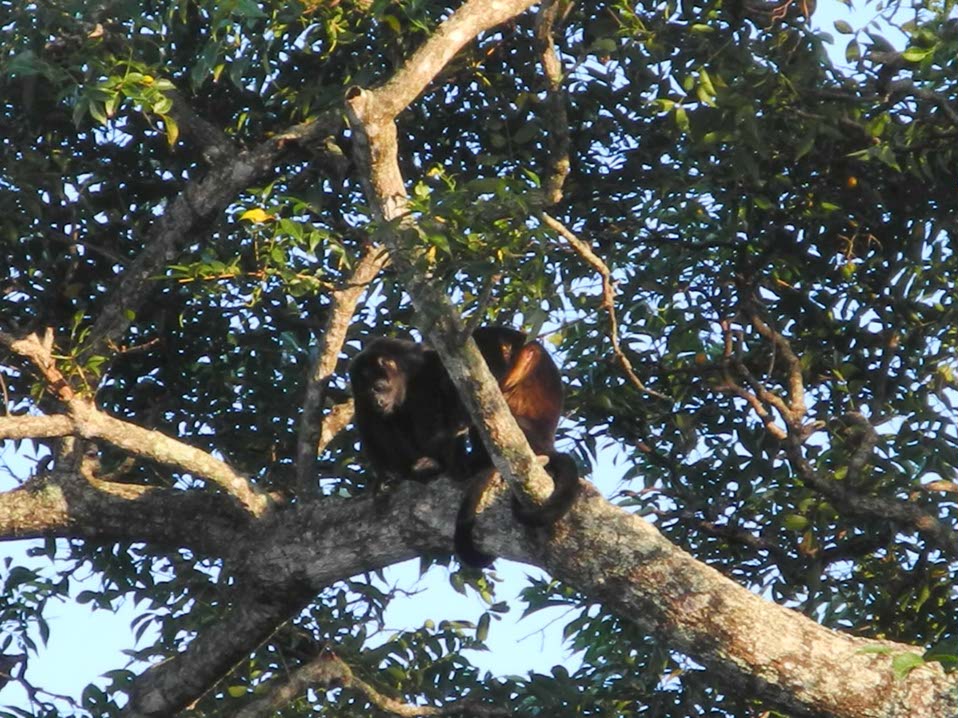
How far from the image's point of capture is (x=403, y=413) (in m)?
5.97

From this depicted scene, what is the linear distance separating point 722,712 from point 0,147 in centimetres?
352

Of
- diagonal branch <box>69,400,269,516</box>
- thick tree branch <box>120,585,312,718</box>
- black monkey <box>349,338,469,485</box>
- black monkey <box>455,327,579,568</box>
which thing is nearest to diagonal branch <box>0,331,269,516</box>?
diagonal branch <box>69,400,269,516</box>

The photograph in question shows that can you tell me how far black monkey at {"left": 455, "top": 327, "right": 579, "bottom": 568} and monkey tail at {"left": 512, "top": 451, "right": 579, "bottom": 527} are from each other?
0.08 meters

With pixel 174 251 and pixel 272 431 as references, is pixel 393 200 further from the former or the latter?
pixel 272 431

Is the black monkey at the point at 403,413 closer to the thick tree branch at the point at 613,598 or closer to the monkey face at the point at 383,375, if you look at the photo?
the monkey face at the point at 383,375

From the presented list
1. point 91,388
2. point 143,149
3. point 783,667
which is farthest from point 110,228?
point 783,667

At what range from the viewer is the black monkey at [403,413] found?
573cm

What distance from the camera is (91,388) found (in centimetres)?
539

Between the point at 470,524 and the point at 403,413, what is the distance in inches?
48.2

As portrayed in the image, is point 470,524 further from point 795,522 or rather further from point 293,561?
point 795,522

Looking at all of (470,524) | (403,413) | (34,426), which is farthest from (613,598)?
(34,426)

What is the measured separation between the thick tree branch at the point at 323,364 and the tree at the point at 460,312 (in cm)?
1

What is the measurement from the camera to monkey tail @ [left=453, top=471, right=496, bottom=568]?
4.82 meters

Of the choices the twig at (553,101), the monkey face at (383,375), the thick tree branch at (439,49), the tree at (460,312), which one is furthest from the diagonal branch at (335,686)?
the thick tree branch at (439,49)
